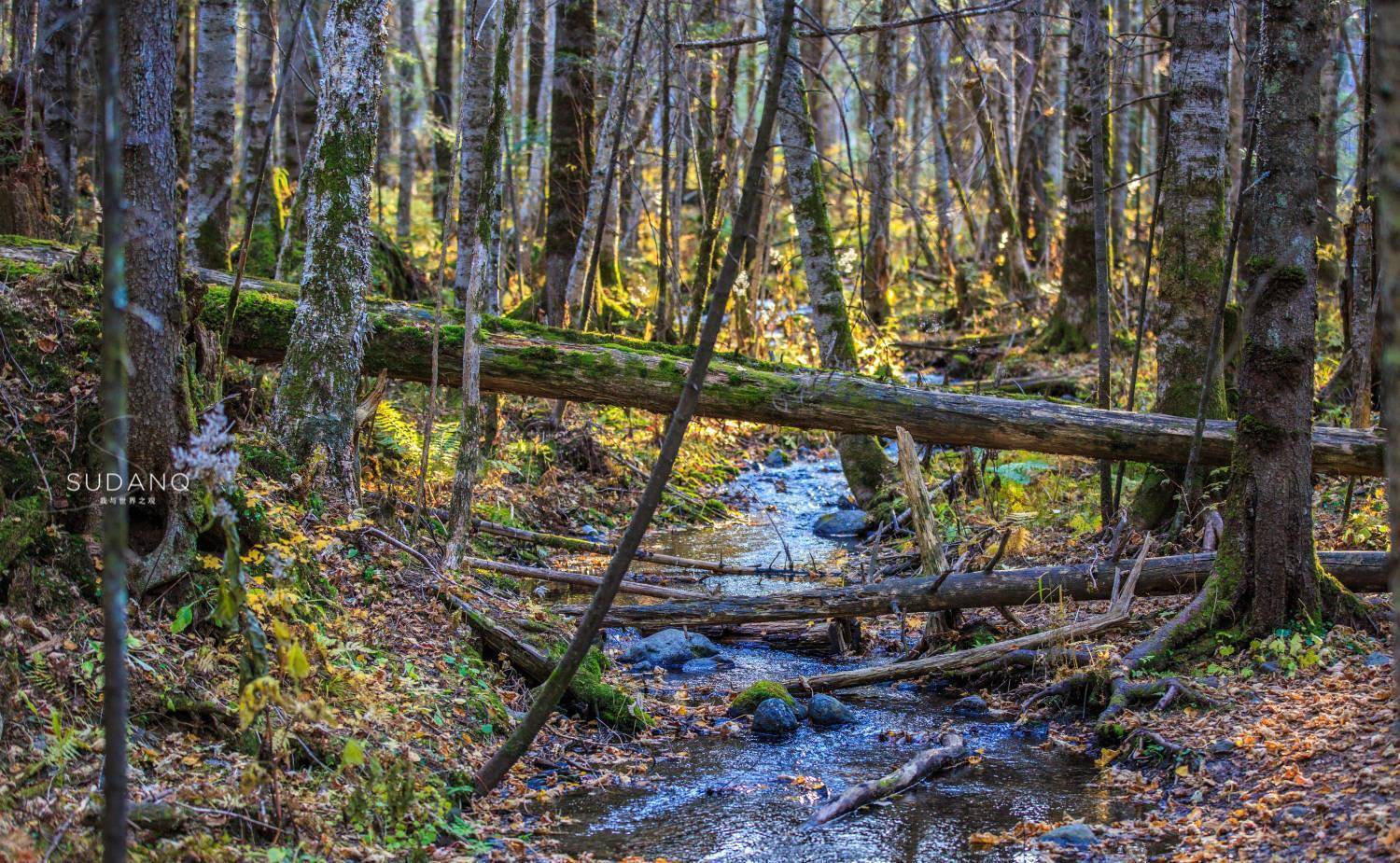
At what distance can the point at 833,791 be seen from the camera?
Result: 17.9ft

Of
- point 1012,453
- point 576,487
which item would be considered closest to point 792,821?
point 576,487

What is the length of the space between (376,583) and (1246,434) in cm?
536

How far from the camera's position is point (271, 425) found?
6.59m

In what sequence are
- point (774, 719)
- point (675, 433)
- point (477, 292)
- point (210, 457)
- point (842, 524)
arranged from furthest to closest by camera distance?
point (842, 524) < point (477, 292) < point (774, 719) < point (675, 433) < point (210, 457)

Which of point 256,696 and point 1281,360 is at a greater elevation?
point 1281,360

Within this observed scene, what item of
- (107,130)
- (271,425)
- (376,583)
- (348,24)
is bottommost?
(376,583)

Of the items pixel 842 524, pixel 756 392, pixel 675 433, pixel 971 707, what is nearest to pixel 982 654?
pixel 971 707

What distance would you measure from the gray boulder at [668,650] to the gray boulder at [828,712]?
1369 millimetres

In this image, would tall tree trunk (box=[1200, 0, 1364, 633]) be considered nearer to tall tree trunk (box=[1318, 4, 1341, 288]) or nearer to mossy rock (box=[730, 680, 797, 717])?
mossy rock (box=[730, 680, 797, 717])

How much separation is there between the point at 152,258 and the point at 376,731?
97.0 inches

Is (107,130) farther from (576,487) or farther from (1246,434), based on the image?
(576,487)

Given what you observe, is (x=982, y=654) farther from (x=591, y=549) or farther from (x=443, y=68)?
(x=443, y=68)

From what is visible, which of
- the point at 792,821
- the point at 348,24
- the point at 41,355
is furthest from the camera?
the point at 348,24

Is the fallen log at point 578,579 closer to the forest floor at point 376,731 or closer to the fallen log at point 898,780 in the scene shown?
the forest floor at point 376,731
